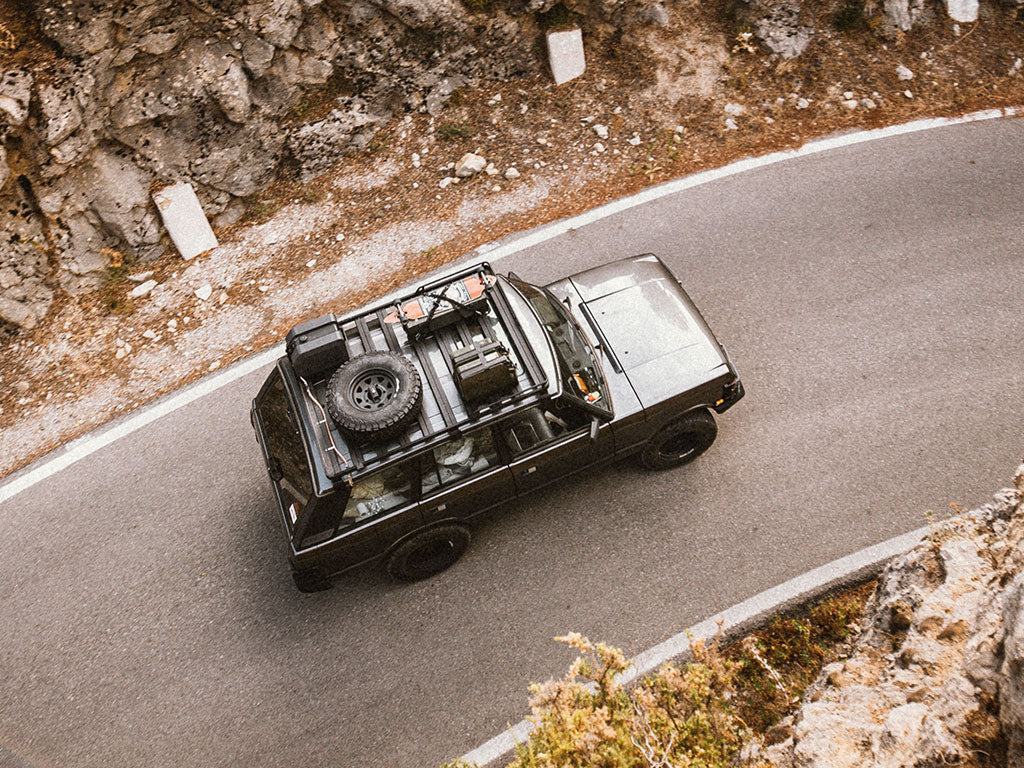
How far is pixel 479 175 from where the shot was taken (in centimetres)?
819

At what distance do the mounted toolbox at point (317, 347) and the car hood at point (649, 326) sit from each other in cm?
234

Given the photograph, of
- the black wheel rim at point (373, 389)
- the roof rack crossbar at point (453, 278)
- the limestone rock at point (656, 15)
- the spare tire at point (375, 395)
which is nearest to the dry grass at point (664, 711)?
the spare tire at point (375, 395)

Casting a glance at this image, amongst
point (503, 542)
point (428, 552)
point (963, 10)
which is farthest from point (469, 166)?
point (963, 10)

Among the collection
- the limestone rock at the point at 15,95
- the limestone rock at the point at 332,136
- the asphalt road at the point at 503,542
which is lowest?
the asphalt road at the point at 503,542

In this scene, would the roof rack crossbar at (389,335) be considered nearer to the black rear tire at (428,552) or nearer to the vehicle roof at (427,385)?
the vehicle roof at (427,385)

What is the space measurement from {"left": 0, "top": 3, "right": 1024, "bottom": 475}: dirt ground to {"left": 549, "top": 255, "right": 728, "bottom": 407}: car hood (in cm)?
193

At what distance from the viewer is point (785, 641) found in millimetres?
5262

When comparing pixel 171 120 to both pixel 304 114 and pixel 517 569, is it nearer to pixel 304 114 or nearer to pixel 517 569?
pixel 304 114

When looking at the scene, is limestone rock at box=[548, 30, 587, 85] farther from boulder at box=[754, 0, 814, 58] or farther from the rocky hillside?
boulder at box=[754, 0, 814, 58]

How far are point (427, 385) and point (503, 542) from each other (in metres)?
1.91

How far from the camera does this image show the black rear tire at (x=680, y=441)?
579 cm

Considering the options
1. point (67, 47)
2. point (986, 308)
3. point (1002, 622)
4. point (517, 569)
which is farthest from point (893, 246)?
point (67, 47)

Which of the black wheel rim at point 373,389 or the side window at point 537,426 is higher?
the black wheel rim at point 373,389

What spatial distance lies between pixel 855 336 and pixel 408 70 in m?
6.47
